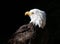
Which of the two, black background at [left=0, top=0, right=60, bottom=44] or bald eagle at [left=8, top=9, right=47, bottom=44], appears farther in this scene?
black background at [left=0, top=0, right=60, bottom=44]

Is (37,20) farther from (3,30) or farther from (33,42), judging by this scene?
(3,30)

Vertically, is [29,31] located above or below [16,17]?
below

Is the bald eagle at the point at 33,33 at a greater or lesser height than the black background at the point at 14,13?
lesser

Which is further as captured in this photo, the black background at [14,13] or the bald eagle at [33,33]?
the black background at [14,13]

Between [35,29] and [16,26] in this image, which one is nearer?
[35,29]

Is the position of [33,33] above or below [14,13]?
below

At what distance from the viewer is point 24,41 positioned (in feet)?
11.6

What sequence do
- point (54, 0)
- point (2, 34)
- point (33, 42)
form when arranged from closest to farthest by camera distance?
1. point (33, 42)
2. point (2, 34)
3. point (54, 0)

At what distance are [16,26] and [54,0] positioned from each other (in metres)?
0.87

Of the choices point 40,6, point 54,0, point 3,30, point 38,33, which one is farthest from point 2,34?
point 38,33

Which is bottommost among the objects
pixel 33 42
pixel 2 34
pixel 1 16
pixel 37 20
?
pixel 33 42

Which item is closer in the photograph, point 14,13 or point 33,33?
point 33,33

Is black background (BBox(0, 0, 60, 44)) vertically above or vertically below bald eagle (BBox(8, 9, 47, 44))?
above

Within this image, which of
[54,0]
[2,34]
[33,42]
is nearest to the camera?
[33,42]
